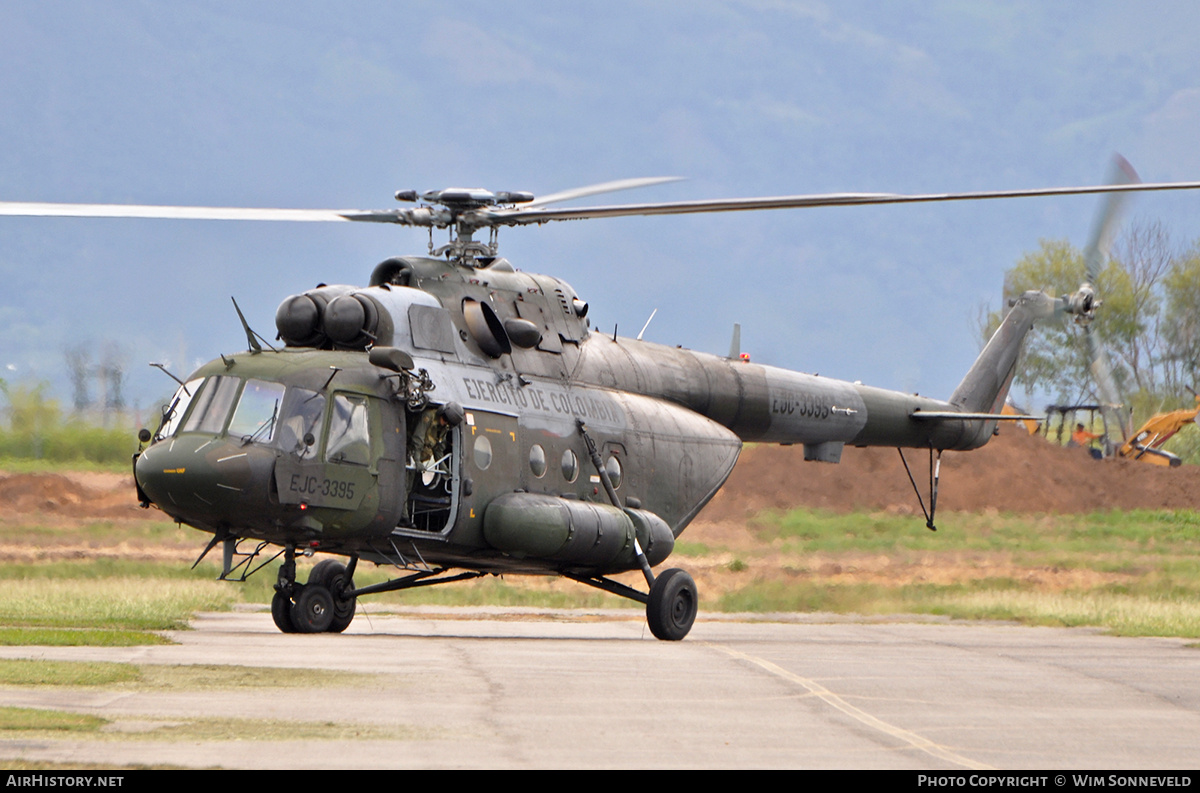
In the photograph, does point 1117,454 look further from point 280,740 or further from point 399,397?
point 280,740

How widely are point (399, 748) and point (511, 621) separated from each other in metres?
12.6

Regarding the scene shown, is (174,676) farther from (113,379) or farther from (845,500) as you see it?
(845,500)

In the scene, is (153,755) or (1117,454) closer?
(153,755)

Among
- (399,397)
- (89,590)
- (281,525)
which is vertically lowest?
(89,590)

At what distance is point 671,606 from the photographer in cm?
1733

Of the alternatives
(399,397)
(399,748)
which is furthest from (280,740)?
(399,397)

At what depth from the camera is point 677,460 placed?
62.5ft

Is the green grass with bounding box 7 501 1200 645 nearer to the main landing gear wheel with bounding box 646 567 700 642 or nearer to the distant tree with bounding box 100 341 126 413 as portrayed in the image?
the distant tree with bounding box 100 341 126 413

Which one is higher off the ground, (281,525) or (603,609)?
(281,525)

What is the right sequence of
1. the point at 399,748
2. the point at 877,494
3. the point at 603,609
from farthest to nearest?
the point at 877,494 < the point at 603,609 < the point at 399,748

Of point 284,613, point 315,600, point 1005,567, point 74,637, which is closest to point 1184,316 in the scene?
point 1005,567

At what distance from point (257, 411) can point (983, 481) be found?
3449 centimetres

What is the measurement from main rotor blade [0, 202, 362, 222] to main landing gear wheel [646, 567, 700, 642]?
5.41 meters

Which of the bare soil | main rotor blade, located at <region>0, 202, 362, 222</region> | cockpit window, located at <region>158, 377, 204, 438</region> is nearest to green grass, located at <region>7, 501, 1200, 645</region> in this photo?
the bare soil
